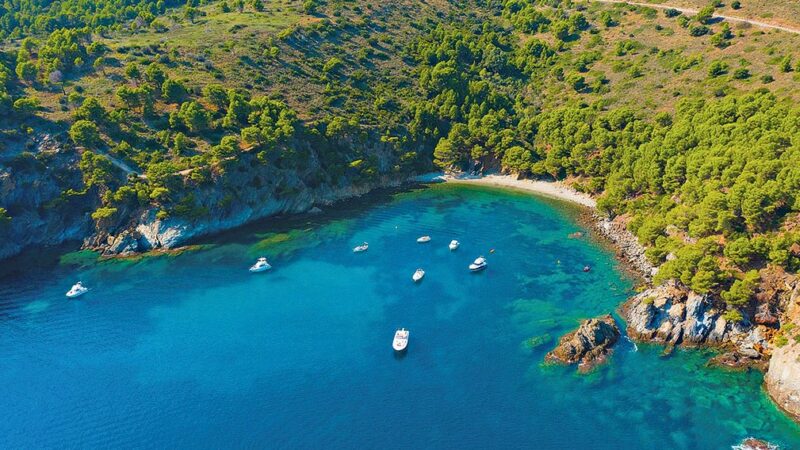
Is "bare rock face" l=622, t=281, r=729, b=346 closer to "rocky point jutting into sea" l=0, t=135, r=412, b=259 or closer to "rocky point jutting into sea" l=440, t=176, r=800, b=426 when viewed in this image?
"rocky point jutting into sea" l=440, t=176, r=800, b=426

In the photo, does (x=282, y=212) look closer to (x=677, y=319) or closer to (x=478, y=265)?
(x=478, y=265)

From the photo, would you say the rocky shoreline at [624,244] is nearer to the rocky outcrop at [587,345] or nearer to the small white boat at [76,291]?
the rocky outcrop at [587,345]

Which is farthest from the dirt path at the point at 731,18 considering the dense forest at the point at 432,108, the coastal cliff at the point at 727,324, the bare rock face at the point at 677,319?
the bare rock face at the point at 677,319

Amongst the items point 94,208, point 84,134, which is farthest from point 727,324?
point 84,134

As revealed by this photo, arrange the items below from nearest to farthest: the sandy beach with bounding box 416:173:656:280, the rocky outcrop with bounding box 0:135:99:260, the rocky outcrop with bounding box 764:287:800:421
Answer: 1. the rocky outcrop with bounding box 764:287:800:421
2. the sandy beach with bounding box 416:173:656:280
3. the rocky outcrop with bounding box 0:135:99:260

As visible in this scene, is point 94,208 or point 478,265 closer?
point 478,265

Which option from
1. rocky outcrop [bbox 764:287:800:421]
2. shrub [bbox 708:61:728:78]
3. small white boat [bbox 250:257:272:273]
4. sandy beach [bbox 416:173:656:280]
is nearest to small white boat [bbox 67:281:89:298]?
small white boat [bbox 250:257:272:273]
